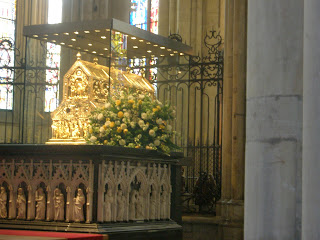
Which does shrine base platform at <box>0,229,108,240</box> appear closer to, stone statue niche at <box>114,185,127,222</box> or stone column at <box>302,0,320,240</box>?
stone statue niche at <box>114,185,127,222</box>

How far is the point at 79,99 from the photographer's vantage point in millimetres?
9297

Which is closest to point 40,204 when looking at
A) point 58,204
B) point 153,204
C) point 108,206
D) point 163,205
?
point 58,204

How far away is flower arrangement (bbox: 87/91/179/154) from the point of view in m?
7.72

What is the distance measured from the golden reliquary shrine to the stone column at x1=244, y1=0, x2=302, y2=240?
5.31 metres

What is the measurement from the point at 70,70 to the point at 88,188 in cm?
320

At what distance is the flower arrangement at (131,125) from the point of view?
304 inches

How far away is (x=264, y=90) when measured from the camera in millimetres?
3992

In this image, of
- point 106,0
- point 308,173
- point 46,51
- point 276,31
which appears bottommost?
point 308,173

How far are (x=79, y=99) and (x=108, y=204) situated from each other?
2965mm

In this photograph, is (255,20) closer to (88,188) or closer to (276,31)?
(276,31)

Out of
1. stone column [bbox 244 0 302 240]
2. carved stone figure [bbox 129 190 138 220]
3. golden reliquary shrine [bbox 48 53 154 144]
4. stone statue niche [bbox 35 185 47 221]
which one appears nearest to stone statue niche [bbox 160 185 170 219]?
carved stone figure [bbox 129 190 138 220]

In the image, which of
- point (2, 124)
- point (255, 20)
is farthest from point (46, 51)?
point (2, 124)

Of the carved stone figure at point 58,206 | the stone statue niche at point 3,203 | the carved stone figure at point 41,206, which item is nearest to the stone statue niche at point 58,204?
the carved stone figure at point 58,206

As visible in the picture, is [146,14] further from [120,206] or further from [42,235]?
[42,235]
